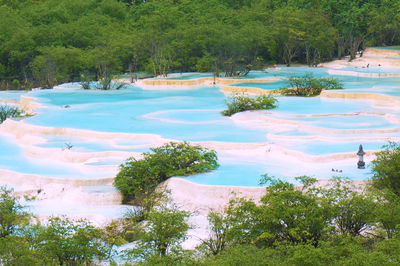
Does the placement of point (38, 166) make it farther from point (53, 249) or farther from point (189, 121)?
point (53, 249)

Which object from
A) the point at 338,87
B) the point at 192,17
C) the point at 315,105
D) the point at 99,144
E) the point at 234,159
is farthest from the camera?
the point at 192,17

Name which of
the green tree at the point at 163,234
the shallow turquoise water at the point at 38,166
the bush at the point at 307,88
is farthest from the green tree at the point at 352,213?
the bush at the point at 307,88

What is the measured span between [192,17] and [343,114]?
23.2 metres

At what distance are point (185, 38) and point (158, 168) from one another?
2164 cm

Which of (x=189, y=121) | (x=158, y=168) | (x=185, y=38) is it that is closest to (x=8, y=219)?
(x=158, y=168)

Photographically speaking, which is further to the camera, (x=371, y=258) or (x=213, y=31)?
(x=213, y=31)

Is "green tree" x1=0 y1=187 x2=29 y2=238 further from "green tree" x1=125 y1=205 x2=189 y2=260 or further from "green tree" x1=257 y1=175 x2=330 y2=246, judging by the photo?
"green tree" x1=257 y1=175 x2=330 y2=246

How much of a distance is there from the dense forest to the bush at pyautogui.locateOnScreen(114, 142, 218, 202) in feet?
50.0

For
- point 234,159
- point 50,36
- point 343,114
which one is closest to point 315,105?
point 343,114

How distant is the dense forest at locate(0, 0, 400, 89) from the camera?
30.2m

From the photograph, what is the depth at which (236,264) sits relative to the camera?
650 cm

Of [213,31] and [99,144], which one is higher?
→ [213,31]

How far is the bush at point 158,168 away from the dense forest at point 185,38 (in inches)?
600

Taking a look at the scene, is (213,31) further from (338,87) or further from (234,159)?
(234,159)
